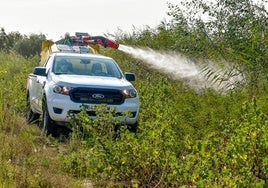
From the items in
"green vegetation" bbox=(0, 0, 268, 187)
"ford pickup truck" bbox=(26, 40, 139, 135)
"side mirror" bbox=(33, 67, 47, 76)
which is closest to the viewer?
"green vegetation" bbox=(0, 0, 268, 187)

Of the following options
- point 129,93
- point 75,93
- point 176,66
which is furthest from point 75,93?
point 176,66

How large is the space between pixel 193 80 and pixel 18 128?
5514 millimetres

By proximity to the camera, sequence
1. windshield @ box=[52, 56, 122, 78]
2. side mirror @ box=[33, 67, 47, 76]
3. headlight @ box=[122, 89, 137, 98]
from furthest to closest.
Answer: windshield @ box=[52, 56, 122, 78], side mirror @ box=[33, 67, 47, 76], headlight @ box=[122, 89, 137, 98]

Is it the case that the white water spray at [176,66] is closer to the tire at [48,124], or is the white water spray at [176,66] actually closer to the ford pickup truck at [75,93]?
the ford pickup truck at [75,93]

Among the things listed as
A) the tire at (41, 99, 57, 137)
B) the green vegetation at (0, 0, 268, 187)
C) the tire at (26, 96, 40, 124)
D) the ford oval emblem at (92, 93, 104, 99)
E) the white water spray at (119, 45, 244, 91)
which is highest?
the green vegetation at (0, 0, 268, 187)

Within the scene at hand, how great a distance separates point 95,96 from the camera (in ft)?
34.2

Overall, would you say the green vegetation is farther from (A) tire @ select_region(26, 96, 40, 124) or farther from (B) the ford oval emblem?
(A) tire @ select_region(26, 96, 40, 124)

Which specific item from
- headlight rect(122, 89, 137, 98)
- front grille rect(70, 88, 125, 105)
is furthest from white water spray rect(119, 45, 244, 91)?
front grille rect(70, 88, 125, 105)

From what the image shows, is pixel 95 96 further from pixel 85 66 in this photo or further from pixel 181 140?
pixel 181 140

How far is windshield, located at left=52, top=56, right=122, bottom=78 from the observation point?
11688 millimetres

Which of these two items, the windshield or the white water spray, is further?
the white water spray

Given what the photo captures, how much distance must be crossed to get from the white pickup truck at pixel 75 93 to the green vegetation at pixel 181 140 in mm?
348

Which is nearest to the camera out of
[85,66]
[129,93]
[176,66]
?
[129,93]

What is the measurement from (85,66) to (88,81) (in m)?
1.33
